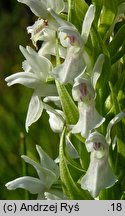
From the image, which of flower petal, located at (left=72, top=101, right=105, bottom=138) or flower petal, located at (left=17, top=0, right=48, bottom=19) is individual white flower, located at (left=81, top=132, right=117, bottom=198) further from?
flower petal, located at (left=17, top=0, right=48, bottom=19)

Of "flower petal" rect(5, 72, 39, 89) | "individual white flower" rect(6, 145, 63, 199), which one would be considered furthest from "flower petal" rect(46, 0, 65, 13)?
"individual white flower" rect(6, 145, 63, 199)

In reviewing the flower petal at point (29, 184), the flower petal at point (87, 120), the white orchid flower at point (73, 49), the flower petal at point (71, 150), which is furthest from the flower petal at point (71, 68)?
the flower petal at point (29, 184)

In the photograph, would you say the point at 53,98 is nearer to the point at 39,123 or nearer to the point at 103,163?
the point at 103,163

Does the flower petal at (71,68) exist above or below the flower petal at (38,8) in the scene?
below

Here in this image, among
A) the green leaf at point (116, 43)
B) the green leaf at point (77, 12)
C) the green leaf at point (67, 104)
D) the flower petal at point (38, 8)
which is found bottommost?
the green leaf at point (67, 104)

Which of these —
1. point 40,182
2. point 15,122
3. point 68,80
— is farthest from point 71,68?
point 15,122

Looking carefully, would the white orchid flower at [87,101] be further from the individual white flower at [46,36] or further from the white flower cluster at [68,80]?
the individual white flower at [46,36]

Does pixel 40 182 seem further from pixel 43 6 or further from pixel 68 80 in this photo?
pixel 43 6

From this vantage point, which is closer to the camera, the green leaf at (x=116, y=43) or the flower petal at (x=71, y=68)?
the flower petal at (x=71, y=68)
